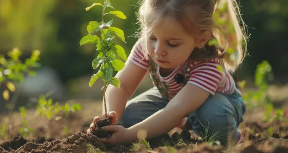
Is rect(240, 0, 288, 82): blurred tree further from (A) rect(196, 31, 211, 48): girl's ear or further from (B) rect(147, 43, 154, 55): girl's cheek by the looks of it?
(B) rect(147, 43, 154, 55): girl's cheek

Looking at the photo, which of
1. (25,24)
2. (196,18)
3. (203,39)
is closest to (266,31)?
(25,24)

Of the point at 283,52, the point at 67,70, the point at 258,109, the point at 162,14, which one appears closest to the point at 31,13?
the point at 67,70

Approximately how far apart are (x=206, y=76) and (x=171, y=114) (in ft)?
1.13

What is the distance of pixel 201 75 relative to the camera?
3256mm

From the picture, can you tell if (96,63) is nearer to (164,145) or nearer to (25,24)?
(164,145)

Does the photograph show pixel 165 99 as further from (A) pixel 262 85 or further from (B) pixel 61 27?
(B) pixel 61 27

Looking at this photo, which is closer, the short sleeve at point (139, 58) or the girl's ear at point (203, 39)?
the girl's ear at point (203, 39)

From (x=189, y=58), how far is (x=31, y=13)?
8314 mm

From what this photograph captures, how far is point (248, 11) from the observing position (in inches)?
429

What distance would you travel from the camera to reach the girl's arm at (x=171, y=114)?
3.10 metres

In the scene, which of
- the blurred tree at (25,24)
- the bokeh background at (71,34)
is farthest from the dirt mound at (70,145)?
the blurred tree at (25,24)

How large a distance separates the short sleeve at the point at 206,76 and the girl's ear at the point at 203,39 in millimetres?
144

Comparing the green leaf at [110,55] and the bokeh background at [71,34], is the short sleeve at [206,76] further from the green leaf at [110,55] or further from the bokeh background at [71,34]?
the bokeh background at [71,34]

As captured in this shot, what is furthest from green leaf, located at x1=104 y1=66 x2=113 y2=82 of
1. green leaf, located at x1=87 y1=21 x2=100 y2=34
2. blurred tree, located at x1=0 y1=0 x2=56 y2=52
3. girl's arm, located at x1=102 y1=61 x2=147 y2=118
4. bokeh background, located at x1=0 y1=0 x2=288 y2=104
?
blurred tree, located at x1=0 y1=0 x2=56 y2=52
